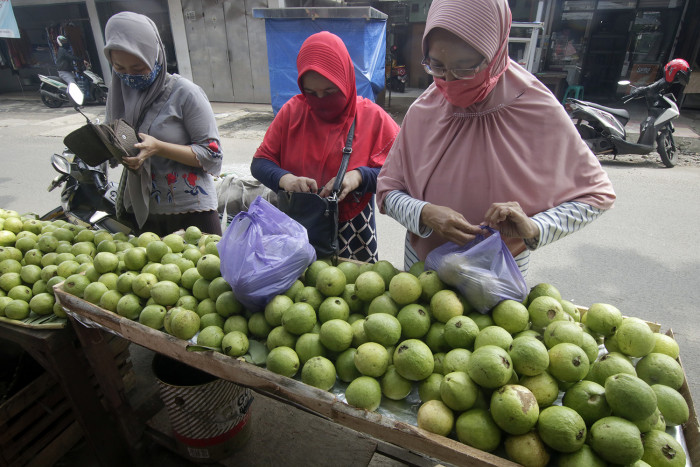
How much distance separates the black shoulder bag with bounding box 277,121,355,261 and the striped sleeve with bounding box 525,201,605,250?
3.32 feet

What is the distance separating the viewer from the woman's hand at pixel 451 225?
5.27ft

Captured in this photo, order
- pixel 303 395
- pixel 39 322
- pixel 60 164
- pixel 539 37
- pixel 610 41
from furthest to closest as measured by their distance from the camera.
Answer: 1. pixel 610 41
2. pixel 539 37
3. pixel 60 164
4. pixel 39 322
5. pixel 303 395

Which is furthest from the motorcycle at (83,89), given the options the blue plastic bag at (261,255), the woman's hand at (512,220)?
the woman's hand at (512,220)

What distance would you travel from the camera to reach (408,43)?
1567cm

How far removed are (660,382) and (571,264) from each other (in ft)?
10.8

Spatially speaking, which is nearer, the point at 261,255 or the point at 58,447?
the point at 261,255

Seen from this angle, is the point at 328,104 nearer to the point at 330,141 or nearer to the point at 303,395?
the point at 330,141

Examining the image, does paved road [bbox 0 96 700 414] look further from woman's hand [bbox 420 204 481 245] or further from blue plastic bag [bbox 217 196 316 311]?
blue plastic bag [bbox 217 196 316 311]

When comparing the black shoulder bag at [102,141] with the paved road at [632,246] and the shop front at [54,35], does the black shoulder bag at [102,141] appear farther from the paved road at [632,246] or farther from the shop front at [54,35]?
the shop front at [54,35]

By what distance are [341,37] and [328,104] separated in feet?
22.7

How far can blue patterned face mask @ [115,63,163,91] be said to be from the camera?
97.4 inches

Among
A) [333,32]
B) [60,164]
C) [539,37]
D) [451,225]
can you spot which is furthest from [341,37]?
[451,225]

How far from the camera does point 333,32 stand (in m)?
8.48

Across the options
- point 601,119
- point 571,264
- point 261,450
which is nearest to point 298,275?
point 261,450
